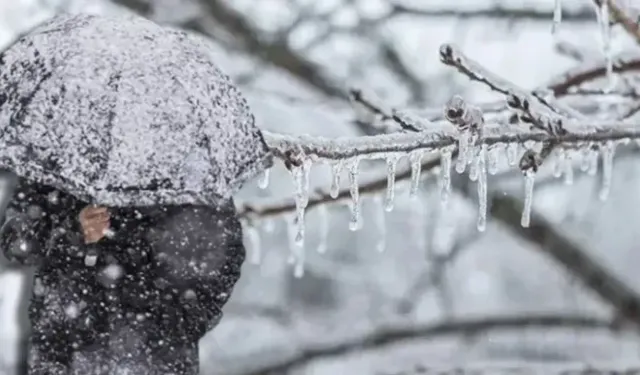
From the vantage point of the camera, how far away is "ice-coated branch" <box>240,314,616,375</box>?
246 centimetres

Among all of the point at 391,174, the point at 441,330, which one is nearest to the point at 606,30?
the point at 391,174

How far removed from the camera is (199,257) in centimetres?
82

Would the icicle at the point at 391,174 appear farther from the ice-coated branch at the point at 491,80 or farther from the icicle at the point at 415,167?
the ice-coated branch at the point at 491,80

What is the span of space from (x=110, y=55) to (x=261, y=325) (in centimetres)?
588

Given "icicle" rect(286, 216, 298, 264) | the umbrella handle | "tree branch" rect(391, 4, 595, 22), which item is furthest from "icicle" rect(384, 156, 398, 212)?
"tree branch" rect(391, 4, 595, 22)

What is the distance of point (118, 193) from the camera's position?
0.76m

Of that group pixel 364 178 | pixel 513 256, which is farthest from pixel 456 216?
pixel 364 178

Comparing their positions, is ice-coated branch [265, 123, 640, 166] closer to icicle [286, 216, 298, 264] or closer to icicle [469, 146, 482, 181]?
icicle [469, 146, 482, 181]

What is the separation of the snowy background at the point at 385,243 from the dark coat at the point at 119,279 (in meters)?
0.43

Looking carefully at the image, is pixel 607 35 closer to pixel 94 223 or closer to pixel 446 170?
pixel 446 170

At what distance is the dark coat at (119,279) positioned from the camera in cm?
81

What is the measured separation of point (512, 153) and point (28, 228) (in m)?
0.49

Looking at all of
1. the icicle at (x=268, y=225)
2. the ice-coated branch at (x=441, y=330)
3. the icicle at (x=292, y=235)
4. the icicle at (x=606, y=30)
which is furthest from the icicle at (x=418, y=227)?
the icicle at (x=606, y=30)

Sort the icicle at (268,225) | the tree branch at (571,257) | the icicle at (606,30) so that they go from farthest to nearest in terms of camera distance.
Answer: the tree branch at (571,257) < the icicle at (268,225) < the icicle at (606,30)
